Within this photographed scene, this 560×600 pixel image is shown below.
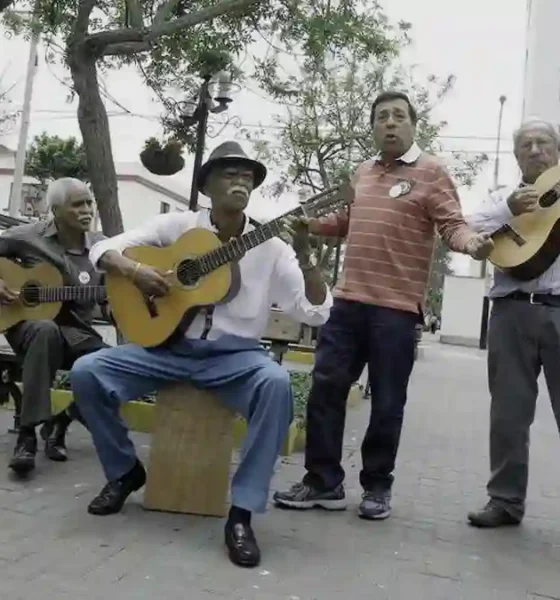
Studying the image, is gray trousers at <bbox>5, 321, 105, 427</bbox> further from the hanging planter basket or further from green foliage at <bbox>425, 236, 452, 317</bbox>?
the hanging planter basket

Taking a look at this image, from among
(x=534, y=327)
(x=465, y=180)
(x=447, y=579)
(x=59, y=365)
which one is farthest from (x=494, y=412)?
(x=465, y=180)

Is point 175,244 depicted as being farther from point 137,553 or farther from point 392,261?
point 137,553

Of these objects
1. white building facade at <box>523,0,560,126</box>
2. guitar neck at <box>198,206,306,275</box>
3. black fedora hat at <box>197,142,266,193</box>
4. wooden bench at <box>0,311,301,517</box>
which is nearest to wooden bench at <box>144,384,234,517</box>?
wooden bench at <box>0,311,301,517</box>

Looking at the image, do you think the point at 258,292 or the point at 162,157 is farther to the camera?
the point at 162,157

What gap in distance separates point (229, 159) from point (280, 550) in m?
1.71

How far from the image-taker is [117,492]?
4.01 metres

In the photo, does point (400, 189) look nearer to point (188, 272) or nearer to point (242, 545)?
point (188, 272)

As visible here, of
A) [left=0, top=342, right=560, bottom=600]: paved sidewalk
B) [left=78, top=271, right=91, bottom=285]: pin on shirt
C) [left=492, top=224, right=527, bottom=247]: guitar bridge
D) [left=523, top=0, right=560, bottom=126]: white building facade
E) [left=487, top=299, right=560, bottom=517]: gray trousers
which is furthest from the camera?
[left=523, top=0, right=560, bottom=126]: white building facade

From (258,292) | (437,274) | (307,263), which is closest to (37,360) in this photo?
(258,292)

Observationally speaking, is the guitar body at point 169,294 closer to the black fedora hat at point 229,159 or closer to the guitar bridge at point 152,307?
the guitar bridge at point 152,307

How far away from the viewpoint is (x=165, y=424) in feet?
13.4

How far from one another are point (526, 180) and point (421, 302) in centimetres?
75

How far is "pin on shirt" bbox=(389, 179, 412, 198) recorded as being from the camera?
4.16 metres

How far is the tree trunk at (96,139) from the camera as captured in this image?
6.86m
